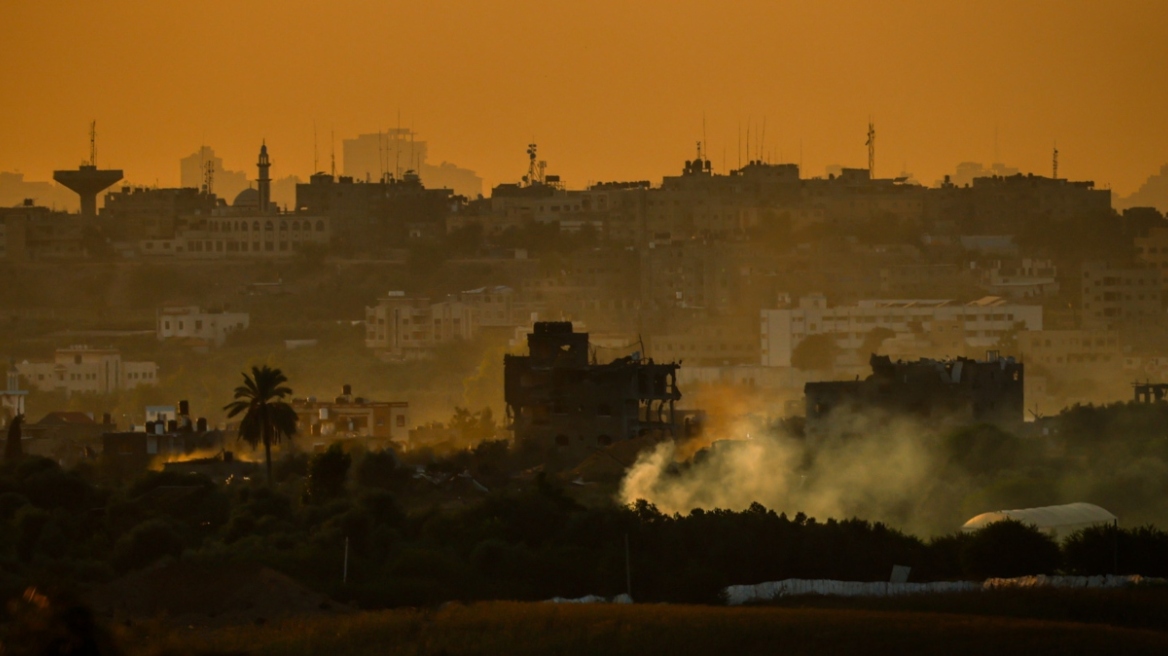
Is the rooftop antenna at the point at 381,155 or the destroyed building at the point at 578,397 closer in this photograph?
the destroyed building at the point at 578,397

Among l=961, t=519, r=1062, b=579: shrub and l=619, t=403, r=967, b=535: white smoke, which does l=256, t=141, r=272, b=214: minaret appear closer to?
l=619, t=403, r=967, b=535: white smoke

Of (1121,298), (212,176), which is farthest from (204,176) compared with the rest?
(1121,298)

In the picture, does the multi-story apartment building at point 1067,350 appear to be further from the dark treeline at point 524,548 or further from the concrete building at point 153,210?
the dark treeline at point 524,548

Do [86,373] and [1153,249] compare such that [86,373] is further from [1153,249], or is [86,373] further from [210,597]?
[210,597]

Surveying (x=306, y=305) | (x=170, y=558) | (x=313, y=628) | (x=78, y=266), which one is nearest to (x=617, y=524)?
(x=170, y=558)

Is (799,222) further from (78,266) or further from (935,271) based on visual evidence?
(78,266)

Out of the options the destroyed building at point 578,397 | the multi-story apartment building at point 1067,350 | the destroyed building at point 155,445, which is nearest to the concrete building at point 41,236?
the multi-story apartment building at point 1067,350
